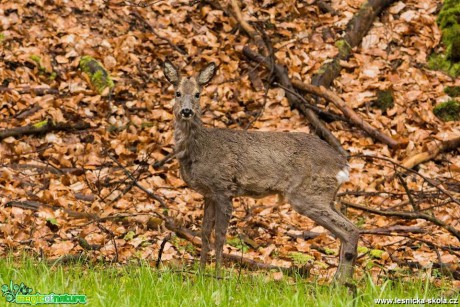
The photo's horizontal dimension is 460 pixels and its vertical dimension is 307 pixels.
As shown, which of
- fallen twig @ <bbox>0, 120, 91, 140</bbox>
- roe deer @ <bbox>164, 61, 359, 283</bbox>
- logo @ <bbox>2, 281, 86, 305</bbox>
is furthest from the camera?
fallen twig @ <bbox>0, 120, 91, 140</bbox>

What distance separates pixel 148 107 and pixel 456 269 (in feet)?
16.4

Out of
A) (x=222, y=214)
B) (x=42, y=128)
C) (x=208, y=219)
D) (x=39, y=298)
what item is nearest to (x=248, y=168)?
(x=222, y=214)

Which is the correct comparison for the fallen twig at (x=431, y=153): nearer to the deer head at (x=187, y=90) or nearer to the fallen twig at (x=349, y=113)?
the fallen twig at (x=349, y=113)

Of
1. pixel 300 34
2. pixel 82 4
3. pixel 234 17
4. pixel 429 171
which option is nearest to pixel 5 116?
pixel 82 4

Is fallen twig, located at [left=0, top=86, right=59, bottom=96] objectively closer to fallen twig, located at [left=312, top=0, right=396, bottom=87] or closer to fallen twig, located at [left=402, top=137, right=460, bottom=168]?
fallen twig, located at [left=312, top=0, right=396, bottom=87]

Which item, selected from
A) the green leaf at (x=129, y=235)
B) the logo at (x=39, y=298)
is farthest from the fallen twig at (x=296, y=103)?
the logo at (x=39, y=298)

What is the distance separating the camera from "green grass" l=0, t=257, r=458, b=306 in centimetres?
479

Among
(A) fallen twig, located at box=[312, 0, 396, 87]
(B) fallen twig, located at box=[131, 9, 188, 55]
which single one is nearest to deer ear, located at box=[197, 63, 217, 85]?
(A) fallen twig, located at box=[312, 0, 396, 87]

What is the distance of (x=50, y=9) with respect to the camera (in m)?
11.5

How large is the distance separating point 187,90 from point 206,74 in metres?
0.25

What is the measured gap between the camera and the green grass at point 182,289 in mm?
4793

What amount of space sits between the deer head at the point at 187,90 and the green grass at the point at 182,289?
56.5 inches

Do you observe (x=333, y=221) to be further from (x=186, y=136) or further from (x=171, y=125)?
(x=171, y=125)

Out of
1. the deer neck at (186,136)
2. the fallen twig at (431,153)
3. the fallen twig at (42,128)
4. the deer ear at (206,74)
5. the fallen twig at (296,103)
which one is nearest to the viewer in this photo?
the deer ear at (206,74)
